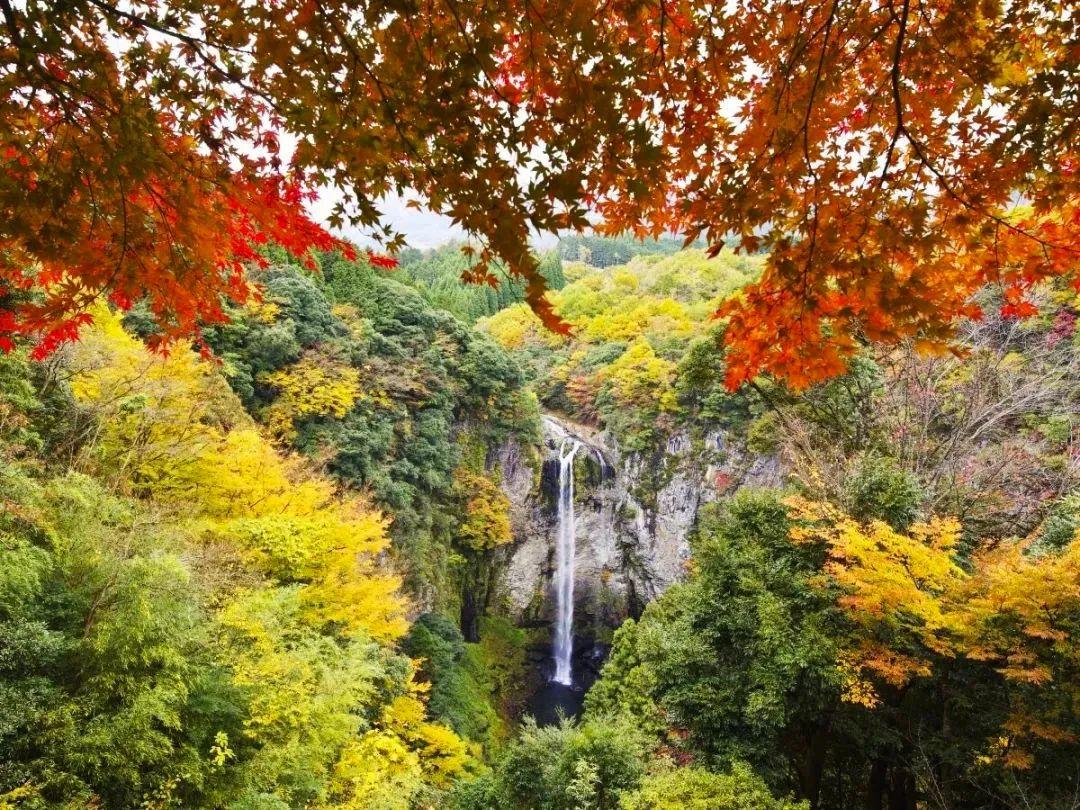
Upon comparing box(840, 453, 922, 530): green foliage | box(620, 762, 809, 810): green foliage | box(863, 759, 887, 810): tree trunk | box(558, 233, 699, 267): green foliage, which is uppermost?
box(558, 233, 699, 267): green foliage

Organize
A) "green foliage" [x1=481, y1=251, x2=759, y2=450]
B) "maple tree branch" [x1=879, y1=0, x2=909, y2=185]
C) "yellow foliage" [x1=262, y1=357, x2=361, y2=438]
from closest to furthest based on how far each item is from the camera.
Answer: "maple tree branch" [x1=879, y1=0, x2=909, y2=185] < "yellow foliage" [x1=262, y1=357, x2=361, y2=438] < "green foliage" [x1=481, y1=251, x2=759, y2=450]

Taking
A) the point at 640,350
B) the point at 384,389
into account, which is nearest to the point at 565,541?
the point at 640,350

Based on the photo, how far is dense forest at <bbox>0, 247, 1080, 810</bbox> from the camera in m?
5.50

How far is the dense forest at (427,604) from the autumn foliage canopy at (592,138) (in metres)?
1.12

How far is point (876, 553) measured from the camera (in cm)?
771

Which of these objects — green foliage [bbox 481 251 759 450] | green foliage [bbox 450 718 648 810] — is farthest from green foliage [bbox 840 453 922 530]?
green foliage [bbox 450 718 648 810]

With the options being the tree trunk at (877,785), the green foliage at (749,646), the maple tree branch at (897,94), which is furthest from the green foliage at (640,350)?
the maple tree branch at (897,94)

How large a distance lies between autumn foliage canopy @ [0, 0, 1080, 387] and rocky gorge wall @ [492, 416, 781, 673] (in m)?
21.1

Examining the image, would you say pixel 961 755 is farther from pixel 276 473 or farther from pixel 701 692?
pixel 276 473

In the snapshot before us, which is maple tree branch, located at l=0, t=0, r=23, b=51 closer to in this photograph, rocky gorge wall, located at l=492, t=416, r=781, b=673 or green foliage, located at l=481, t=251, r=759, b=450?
green foliage, located at l=481, t=251, r=759, b=450

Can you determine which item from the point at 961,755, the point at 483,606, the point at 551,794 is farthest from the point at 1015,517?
the point at 483,606

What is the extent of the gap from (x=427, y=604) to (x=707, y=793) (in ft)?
39.9

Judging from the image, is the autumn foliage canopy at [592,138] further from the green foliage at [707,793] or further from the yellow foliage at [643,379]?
the yellow foliage at [643,379]

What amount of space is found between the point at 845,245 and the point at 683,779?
27.9ft
